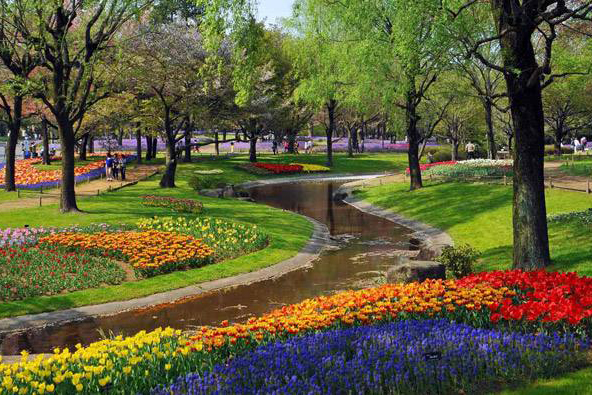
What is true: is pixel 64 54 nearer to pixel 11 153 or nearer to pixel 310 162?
pixel 11 153

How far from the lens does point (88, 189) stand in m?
38.8

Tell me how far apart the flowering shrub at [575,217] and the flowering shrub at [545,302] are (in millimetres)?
9948

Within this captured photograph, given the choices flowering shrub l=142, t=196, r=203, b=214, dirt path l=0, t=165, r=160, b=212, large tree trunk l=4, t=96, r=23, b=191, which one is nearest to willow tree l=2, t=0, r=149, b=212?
dirt path l=0, t=165, r=160, b=212

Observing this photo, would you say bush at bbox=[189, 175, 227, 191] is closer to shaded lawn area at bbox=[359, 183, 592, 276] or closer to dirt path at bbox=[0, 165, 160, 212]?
dirt path at bbox=[0, 165, 160, 212]

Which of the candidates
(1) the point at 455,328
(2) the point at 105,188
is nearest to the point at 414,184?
(2) the point at 105,188

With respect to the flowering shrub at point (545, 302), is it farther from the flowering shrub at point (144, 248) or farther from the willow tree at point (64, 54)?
the willow tree at point (64, 54)

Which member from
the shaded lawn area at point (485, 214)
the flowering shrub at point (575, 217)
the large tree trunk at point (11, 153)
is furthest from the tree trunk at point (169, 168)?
the flowering shrub at point (575, 217)

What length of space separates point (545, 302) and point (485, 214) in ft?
58.9

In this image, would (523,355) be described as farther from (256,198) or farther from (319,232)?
(256,198)

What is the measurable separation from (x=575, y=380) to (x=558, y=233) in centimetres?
1343

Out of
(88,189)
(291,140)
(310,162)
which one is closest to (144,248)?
(88,189)

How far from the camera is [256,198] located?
42281 mm

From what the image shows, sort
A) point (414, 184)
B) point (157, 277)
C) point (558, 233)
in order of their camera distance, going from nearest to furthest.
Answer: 1. point (157, 277)
2. point (558, 233)
3. point (414, 184)

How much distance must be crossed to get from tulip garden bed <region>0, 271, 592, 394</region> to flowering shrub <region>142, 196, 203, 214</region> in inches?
761
